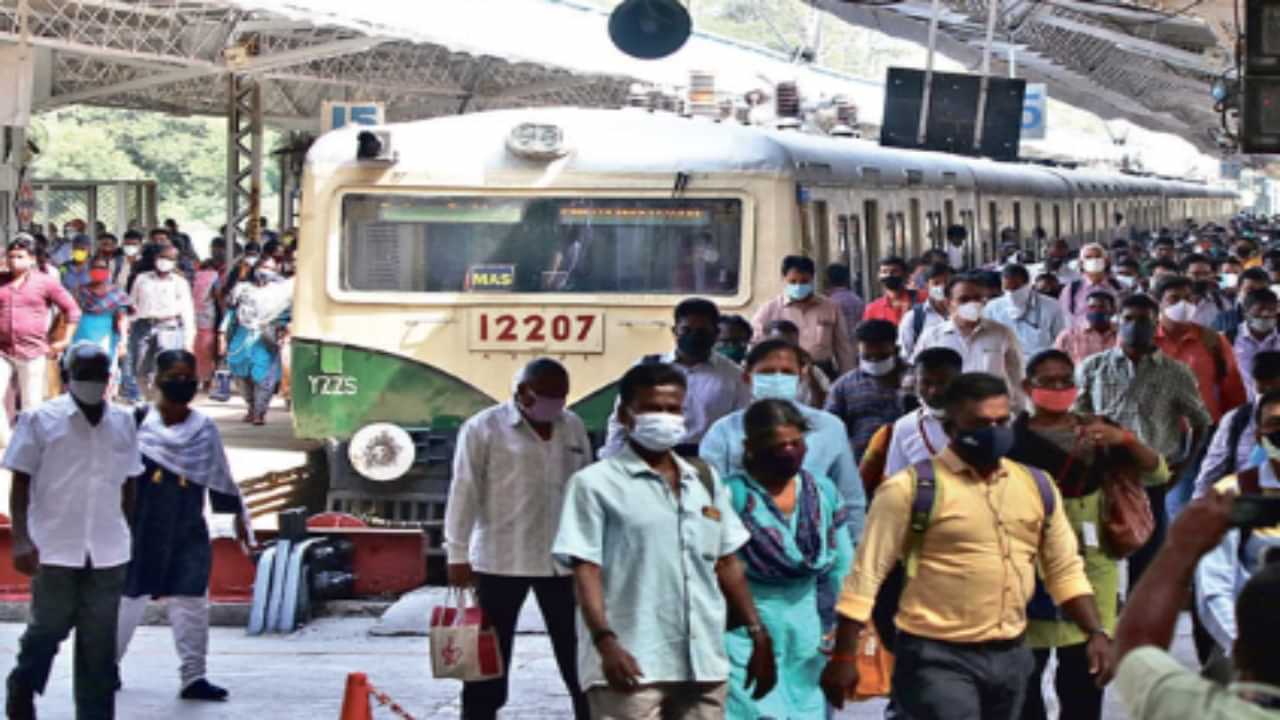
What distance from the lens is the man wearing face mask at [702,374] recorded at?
9750mm

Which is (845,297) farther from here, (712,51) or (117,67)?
(712,51)

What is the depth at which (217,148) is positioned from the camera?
73375 mm

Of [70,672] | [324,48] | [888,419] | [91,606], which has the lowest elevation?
[70,672]

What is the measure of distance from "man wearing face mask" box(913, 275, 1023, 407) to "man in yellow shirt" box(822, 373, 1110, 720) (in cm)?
518

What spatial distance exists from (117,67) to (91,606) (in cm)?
2614

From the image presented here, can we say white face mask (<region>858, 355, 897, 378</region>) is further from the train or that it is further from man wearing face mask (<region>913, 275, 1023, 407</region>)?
the train

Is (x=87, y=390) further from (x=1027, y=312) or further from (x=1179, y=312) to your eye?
(x=1027, y=312)

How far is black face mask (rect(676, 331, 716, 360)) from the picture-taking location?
991 cm

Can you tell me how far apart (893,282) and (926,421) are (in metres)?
7.35

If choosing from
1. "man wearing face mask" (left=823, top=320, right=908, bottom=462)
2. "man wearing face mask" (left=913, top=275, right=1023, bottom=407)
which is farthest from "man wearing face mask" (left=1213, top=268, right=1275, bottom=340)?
"man wearing face mask" (left=823, top=320, right=908, bottom=462)

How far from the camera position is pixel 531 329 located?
13.5m

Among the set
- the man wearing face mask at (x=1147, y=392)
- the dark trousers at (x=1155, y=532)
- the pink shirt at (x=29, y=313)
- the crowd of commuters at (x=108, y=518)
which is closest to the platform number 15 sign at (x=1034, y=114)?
the pink shirt at (x=29, y=313)

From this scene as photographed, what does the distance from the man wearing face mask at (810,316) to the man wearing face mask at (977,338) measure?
44.9 inches

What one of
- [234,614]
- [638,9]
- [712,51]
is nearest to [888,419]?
[234,614]
